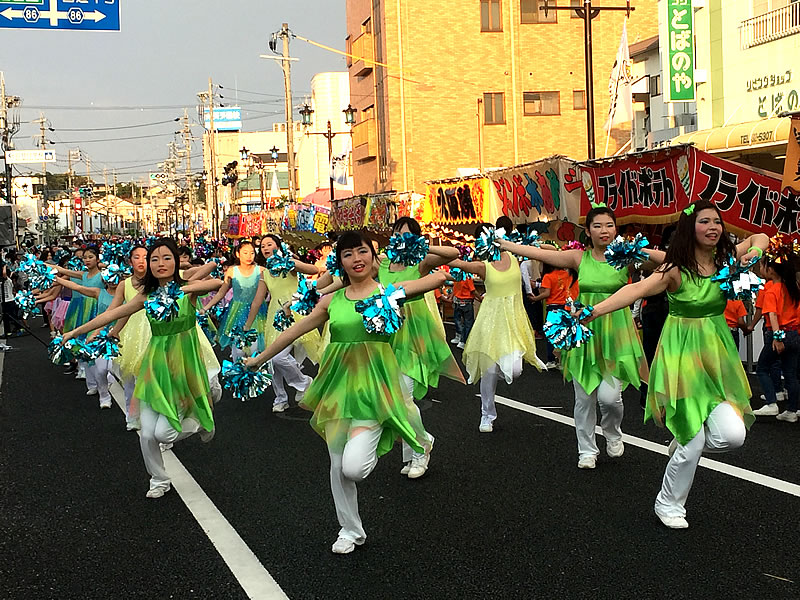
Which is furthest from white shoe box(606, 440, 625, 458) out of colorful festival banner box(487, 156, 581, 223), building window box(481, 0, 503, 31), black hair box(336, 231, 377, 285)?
building window box(481, 0, 503, 31)

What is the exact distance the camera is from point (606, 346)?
729cm

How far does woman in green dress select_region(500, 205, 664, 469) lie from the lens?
7.23 meters

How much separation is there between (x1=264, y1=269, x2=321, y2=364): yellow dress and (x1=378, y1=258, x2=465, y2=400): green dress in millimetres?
2957

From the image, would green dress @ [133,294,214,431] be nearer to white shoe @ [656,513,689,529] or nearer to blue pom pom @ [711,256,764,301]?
white shoe @ [656,513,689,529]

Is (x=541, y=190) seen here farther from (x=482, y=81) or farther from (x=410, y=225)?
(x=482, y=81)

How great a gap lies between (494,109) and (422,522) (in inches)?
1431

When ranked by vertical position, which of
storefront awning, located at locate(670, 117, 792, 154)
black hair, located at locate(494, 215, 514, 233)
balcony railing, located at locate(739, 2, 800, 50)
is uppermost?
balcony railing, located at locate(739, 2, 800, 50)

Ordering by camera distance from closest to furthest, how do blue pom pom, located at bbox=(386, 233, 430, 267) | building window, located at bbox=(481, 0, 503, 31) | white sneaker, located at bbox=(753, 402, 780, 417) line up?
blue pom pom, located at bbox=(386, 233, 430, 267)
white sneaker, located at bbox=(753, 402, 780, 417)
building window, located at bbox=(481, 0, 503, 31)

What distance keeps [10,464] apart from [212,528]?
301 centimetres

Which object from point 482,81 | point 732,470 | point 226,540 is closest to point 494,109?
point 482,81

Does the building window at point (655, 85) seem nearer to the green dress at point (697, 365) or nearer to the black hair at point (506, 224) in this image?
the black hair at point (506, 224)

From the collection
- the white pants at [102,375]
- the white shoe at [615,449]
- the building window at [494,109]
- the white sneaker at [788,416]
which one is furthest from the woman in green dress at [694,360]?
the building window at [494,109]

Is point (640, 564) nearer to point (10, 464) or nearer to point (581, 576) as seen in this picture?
point (581, 576)

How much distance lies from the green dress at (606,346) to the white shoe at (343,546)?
2554mm
